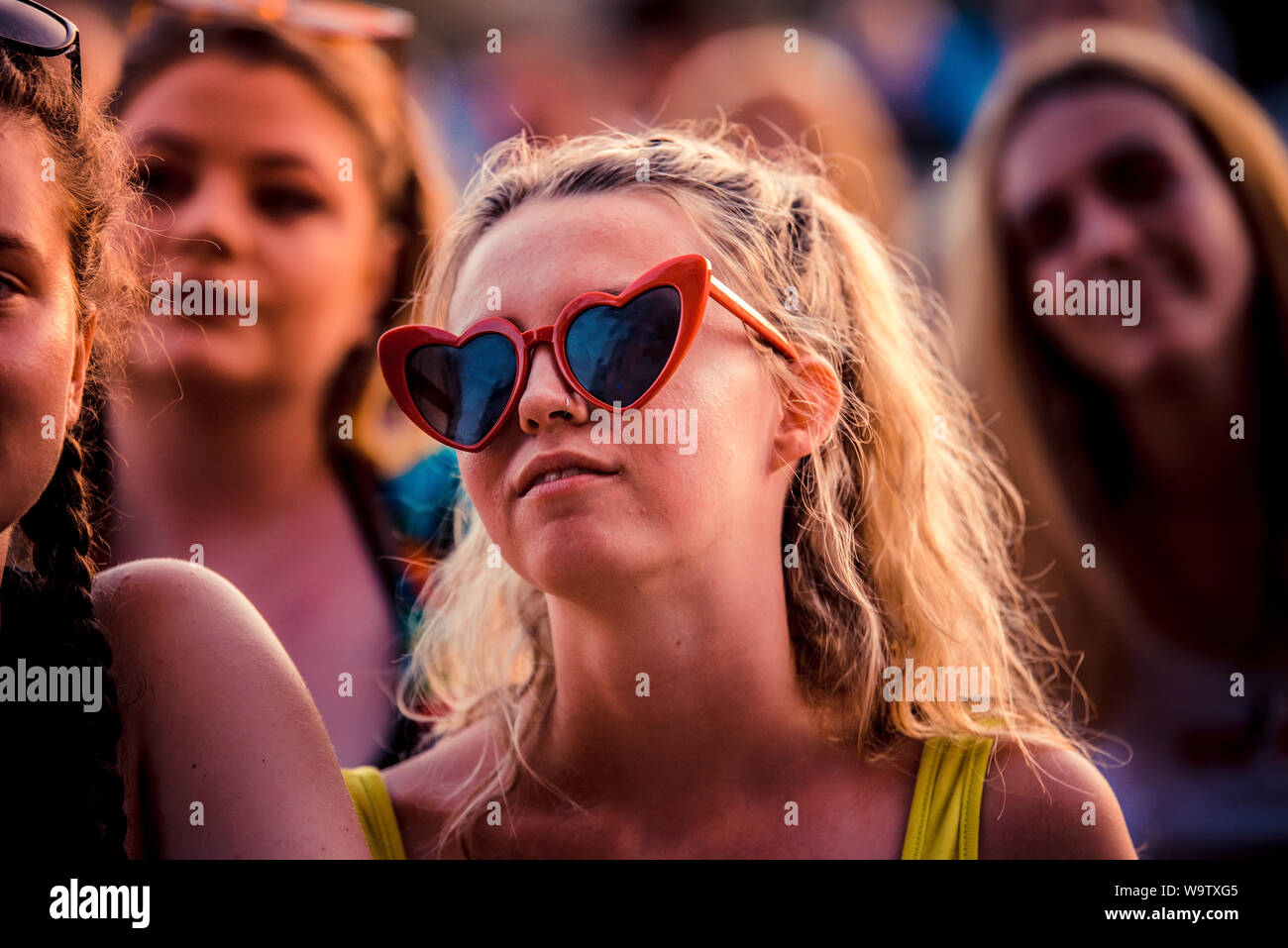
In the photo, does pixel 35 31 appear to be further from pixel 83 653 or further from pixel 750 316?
pixel 750 316

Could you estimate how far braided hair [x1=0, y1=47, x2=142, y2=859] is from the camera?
1571 mm

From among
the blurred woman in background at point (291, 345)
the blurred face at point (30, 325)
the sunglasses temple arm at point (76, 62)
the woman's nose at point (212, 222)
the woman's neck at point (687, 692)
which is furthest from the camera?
the blurred woman in background at point (291, 345)

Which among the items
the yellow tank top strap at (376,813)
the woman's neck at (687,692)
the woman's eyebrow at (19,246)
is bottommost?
the yellow tank top strap at (376,813)

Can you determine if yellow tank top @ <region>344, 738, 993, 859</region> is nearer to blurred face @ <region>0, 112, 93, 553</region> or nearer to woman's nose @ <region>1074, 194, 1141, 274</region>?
blurred face @ <region>0, 112, 93, 553</region>

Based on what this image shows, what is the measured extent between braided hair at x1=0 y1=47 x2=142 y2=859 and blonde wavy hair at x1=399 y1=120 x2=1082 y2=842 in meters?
0.61

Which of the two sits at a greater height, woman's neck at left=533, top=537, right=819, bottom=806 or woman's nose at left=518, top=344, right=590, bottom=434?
woman's nose at left=518, top=344, right=590, bottom=434

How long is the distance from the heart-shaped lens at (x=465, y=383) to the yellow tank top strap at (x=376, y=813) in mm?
656

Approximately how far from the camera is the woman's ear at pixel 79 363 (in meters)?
1.74

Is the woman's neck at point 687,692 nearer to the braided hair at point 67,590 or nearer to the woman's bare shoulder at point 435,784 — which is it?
the woman's bare shoulder at point 435,784

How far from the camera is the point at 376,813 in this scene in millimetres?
2020

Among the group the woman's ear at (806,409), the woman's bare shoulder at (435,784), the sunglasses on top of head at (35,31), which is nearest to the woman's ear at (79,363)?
the sunglasses on top of head at (35,31)

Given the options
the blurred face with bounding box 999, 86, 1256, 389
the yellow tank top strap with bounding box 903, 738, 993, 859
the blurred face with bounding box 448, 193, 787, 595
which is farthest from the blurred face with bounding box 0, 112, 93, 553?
the blurred face with bounding box 999, 86, 1256, 389

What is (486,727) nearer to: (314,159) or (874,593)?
(874,593)

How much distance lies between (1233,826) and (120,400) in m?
2.68
